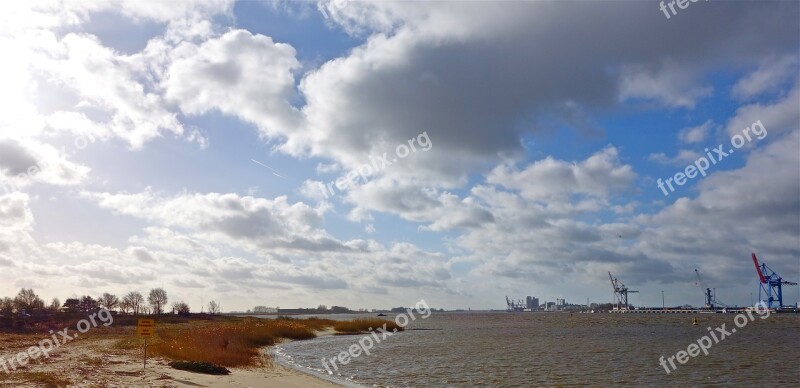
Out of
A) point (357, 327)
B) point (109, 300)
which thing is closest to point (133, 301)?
point (109, 300)

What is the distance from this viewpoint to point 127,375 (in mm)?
30531

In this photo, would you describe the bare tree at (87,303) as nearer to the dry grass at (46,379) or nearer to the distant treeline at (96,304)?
the distant treeline at (96,304)

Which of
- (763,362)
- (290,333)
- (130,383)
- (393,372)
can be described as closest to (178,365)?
(130,383)

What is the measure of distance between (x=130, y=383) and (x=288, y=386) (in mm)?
7822

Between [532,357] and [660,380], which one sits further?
[532,357]

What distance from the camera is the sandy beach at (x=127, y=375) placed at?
26.4m

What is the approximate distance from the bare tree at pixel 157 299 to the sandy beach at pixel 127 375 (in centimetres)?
15283

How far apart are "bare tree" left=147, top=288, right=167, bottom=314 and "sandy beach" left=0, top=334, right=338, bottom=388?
153 m

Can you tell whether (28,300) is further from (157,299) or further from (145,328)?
(145,328)

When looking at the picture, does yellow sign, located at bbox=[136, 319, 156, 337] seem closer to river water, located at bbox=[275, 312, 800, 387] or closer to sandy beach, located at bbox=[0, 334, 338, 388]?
sandy beach, located at bbox=[0, 334, 338, 388]

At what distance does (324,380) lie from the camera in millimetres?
36281

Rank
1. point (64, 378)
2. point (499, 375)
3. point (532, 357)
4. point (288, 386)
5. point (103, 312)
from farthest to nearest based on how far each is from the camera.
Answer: point (103, 312) → point (532, 357) → point (499, 375) → point (288, 386) → point (64, 378)

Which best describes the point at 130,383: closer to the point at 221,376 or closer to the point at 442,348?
the point at 221,376

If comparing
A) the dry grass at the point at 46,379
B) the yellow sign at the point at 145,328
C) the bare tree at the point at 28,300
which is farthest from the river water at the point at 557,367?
the bare tree at the point at 28,300
